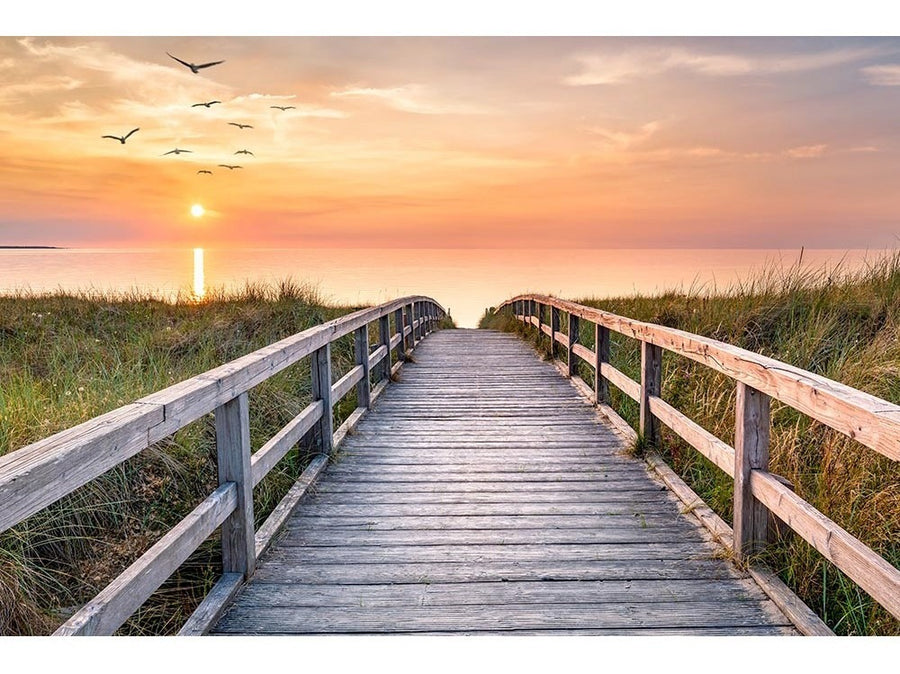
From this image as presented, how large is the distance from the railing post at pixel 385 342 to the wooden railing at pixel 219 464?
9.81 ft

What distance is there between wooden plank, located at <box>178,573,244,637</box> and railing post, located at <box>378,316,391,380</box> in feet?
16.2

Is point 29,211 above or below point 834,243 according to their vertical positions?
above

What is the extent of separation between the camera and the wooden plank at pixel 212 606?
237cm

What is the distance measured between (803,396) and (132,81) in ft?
32.7

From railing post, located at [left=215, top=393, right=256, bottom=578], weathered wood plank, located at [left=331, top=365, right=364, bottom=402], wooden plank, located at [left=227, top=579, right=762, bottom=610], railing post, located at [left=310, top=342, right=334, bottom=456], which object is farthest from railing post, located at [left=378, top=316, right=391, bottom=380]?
wooden plank, located at [left=227, top=579, right=762, bottom=610]

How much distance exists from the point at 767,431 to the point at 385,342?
18.0ft

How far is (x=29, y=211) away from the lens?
13.9 meters

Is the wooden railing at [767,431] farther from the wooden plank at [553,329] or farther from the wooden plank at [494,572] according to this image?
the wooden plank at [553,329]

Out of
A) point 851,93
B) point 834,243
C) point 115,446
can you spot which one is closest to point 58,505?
point 115,446

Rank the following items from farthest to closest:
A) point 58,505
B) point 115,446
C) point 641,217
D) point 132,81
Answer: point 641,217, point 132,81, point 58,505, point 115,446

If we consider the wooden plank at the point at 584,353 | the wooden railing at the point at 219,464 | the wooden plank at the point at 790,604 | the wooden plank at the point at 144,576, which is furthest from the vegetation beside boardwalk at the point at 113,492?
the wooden plank at the point at 584,353
